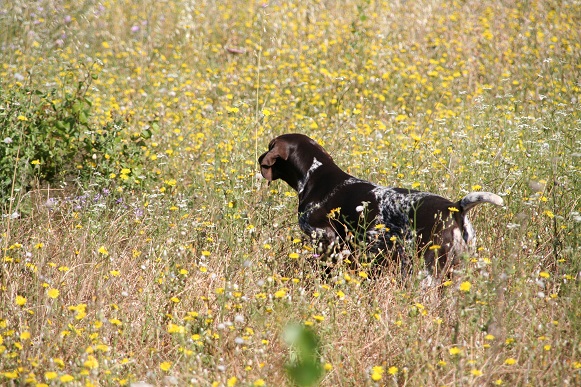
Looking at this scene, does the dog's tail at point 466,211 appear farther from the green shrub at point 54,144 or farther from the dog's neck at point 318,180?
the green shrub at point 54,144

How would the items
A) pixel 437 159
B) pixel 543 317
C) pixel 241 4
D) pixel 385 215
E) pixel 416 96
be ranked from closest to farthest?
1. pixel 543 317
2. pixel 385 215
3. pixel 437 159
4. pixel 416 96
5. pixel 241 4

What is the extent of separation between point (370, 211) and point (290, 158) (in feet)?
2.94

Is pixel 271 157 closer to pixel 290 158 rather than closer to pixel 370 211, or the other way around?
pixel 290 158

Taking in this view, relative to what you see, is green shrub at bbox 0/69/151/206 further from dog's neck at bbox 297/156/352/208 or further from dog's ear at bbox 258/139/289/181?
dog's neck at bbox 297/156/352/208

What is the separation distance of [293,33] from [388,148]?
3.22m

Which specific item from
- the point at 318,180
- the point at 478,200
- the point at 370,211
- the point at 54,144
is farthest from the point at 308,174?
the point at 54,144

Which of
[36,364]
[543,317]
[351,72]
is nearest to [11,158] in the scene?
[36,364]

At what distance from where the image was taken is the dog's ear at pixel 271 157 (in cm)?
512

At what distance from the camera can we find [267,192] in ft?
18.4

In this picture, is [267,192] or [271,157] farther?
[267,192]

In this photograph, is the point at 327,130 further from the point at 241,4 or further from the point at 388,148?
the point at 241,4

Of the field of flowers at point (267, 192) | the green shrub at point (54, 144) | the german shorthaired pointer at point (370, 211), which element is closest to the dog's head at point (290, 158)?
the german shorthaired pointer at point (370, 211)

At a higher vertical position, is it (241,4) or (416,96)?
(241,4)

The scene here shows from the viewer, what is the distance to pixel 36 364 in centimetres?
298
